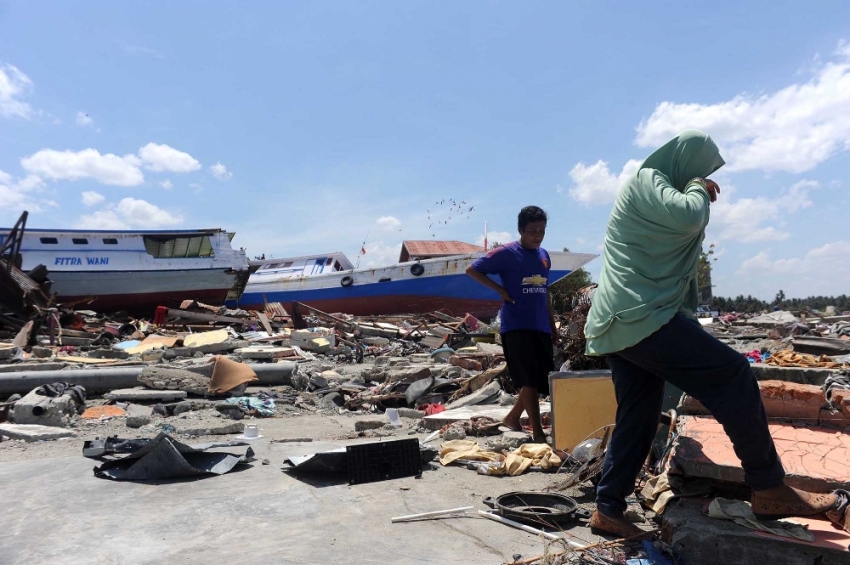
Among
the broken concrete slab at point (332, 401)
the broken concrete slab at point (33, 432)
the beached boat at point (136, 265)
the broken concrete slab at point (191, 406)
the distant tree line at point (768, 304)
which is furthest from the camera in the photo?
the distant tree line at point (768, 304)

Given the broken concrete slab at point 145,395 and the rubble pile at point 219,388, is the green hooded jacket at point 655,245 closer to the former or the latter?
the rubble pile at point 219,388

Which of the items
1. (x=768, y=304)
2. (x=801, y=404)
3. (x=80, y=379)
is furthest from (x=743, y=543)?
(x=768, y=304)

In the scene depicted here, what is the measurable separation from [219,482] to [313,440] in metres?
1.51

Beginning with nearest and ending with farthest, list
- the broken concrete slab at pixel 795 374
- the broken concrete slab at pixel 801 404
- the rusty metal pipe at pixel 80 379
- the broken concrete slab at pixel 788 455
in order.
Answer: the broken concrete slab at pixel 788 455 → the broken concrete slab at pixel 801 404 → the broken concrete slab at pixel 795 374 → the rusty metal pipe at pixel 80 379

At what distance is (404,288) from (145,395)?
840 inches

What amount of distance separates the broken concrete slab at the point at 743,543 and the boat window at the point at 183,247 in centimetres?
2592

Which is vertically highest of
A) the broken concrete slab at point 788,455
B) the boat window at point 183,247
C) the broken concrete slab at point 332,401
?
the boat window at point 183,247

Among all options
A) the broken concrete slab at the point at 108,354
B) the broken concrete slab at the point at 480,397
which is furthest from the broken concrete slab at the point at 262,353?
the broken concrete slab at the point at 480,397

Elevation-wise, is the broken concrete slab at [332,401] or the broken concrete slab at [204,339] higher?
the broken concrete slab at [204,339]

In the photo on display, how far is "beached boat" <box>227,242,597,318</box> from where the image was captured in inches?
1069

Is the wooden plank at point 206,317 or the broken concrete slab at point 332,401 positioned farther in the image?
the wooden plank at point 206,317

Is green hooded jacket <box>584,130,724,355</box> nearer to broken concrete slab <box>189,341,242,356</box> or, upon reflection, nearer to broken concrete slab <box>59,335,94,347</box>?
broken concrete slab <box>189,341,242,356</box>

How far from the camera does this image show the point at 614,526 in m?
2.46

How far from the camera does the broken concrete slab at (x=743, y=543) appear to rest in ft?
6.72
